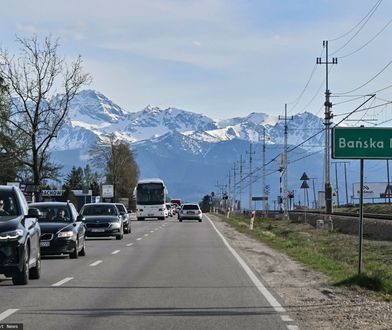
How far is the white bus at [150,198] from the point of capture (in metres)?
70.1

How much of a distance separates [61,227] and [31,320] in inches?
428

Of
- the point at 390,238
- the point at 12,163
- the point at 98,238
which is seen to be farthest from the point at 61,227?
the point at 12,163

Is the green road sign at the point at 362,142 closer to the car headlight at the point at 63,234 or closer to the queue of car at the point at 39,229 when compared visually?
the queue of car at the point at 39,229

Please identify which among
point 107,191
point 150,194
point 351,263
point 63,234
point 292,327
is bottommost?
point 292,327

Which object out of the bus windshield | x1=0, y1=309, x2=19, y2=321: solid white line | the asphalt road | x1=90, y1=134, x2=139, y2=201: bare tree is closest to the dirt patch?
the asphalt road

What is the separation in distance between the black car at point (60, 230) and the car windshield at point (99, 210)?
11248 millimetres

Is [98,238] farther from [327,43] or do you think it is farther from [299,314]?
[327,43]

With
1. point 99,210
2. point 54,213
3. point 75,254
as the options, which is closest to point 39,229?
point 75,254

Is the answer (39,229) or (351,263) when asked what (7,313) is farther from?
(351,263)

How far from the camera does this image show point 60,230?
2077 centimetres

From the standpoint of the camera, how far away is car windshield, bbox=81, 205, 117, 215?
34094 millimetres

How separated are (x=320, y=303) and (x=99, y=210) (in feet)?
75.1

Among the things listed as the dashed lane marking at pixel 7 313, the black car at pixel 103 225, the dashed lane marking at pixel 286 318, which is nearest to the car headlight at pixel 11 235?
the dashed lane marking at pixel 7 313

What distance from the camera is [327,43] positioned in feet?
189
